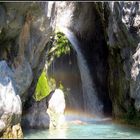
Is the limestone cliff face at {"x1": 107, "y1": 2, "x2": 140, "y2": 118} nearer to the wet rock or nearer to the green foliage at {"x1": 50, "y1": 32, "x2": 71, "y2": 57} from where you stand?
the green foliage at {"x1": 50, "y1": 32, "x2": 71, "y2": 57}

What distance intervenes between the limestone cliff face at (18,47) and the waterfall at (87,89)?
5695mm

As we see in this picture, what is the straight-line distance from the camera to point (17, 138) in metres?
11.4

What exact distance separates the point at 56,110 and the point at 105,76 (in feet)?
17.5

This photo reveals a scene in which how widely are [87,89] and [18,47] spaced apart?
8051 mm

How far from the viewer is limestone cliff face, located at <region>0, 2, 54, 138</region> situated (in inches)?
430

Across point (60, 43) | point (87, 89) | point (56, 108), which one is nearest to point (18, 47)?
point (56, 108)

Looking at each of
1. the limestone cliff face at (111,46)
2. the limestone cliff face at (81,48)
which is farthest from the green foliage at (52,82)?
the limestone cliff face at (111,46)

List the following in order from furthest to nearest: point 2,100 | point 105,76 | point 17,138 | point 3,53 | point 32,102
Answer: point 105,76
point 32,102
point 3,53
point 17,138
point 2,100

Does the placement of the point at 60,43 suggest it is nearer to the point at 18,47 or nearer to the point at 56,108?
the point at 56,108

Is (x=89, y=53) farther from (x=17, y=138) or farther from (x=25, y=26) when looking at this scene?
(x=17, y=138)

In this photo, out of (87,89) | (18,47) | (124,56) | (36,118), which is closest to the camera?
(18,47)

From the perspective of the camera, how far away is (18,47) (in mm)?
12984

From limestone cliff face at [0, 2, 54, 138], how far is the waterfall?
18.7 ft

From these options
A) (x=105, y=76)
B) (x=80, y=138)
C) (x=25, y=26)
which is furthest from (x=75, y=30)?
(x=80, y=138)
